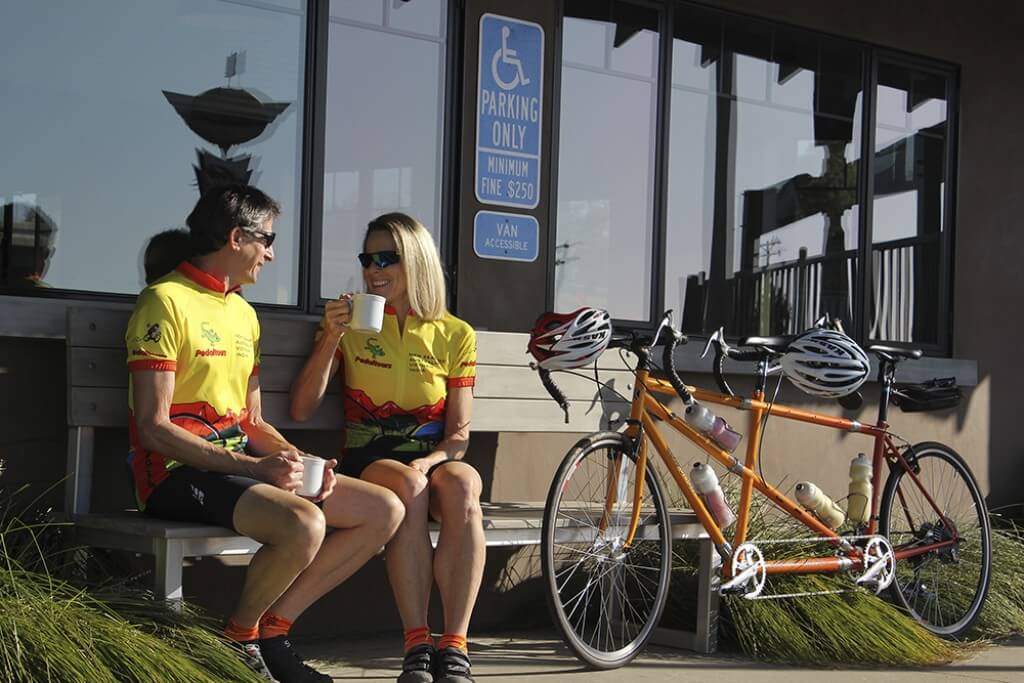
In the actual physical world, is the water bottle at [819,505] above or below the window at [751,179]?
below

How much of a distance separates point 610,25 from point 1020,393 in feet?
10.7

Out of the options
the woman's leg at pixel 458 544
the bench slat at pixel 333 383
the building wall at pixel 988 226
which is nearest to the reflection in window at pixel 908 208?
the building wall at pixel 988 226

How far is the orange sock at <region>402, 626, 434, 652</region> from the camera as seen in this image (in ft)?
12.6

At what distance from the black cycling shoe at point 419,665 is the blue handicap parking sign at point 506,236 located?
195 centimetres

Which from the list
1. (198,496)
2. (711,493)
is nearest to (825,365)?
(711,493)

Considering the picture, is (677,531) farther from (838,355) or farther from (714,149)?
(714,149)

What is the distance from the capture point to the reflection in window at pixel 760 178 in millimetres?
6188

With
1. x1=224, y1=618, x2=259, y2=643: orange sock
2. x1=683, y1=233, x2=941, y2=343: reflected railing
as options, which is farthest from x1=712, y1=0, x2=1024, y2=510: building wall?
x1=224, y1=618, x2=259, y2=643: orange sock

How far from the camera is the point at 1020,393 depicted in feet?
24.1

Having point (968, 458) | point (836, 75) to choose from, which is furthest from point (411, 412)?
point (968, 458)

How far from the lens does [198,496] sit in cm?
372

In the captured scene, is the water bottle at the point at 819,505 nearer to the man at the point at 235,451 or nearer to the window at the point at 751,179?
the window at the point at 751,179

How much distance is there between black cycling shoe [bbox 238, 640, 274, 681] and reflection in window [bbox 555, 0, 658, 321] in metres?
2.48

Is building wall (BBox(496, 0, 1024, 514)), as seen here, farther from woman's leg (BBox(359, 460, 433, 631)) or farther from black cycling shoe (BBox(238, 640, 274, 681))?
black cycling shoe (BBox(238, 640, 274, 681))
